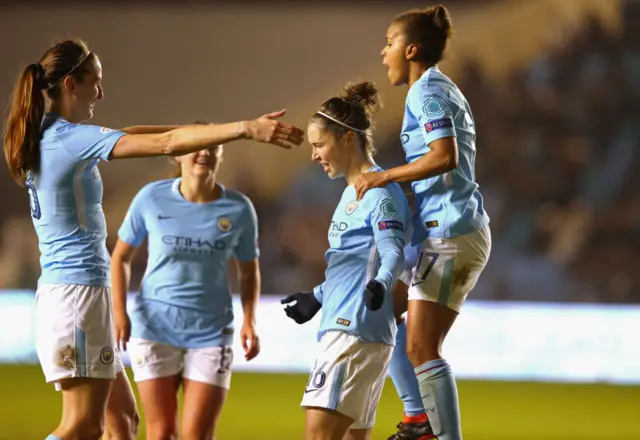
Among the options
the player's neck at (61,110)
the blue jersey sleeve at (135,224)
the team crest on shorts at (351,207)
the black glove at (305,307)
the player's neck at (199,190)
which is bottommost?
the black glove at (305,307)

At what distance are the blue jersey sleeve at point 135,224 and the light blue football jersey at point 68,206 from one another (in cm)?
127

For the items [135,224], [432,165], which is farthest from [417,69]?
[135,224]

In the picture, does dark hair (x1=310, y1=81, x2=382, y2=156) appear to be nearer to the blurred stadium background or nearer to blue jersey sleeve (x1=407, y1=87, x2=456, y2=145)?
blue jersey sleeve (x1=407, y1=87, x2=456, y2=145)

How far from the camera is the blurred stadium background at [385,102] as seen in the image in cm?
1346

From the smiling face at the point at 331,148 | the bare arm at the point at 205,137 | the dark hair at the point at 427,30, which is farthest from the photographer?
the dark hair at the point at 427,30

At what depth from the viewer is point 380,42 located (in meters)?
14.2

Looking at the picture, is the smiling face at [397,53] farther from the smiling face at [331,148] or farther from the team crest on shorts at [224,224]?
the team crest on shorts at [224,224]

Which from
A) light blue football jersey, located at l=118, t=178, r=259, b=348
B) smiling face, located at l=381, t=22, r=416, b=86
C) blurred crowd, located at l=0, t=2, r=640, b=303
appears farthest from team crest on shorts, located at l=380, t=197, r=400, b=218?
blurred crowd, located at l=0, t=2, r=640, b=303

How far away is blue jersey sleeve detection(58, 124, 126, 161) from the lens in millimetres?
3588

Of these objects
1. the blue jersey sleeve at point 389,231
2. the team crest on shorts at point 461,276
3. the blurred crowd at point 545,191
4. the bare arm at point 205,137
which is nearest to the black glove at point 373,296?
the blue jersey sleeve at point 389,231

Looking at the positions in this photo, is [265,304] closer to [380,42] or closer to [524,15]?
[380,42]

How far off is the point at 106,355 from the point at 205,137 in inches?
36.9

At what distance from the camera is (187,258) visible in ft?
16.3

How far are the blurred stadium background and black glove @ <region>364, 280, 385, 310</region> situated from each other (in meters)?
9.18
